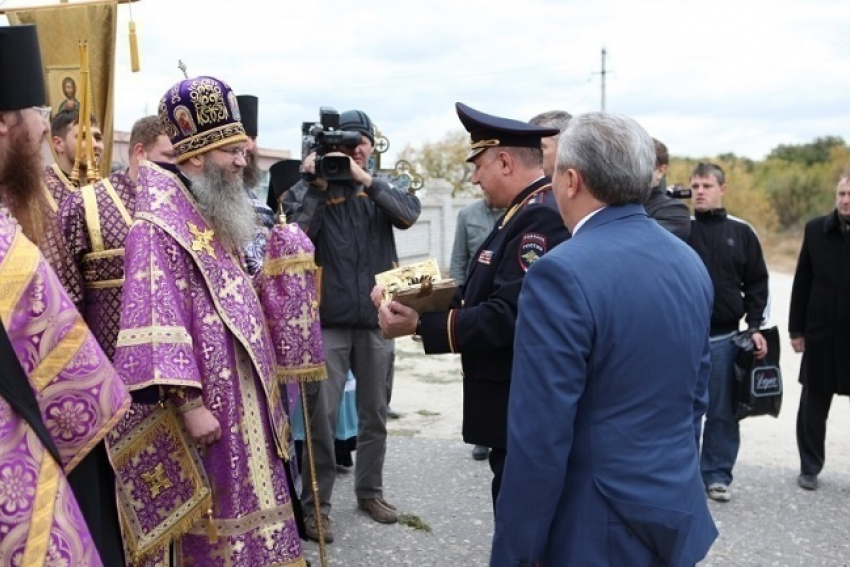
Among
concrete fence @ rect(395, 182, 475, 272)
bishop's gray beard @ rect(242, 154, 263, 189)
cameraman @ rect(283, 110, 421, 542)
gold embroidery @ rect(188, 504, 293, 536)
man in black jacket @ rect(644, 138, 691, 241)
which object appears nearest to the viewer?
gold embroidery @ rect(188, 504, 293, 536)

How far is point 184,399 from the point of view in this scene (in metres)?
3.26

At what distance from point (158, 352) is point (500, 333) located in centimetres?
121

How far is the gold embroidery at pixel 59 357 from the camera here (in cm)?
186

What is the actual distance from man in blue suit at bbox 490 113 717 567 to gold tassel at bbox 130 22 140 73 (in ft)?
11.3

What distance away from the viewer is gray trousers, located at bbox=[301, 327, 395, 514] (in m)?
5.01

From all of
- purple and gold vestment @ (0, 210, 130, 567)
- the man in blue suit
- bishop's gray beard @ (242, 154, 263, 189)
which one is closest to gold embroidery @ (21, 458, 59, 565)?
purple and gold vestment @ (0, 210, 130, 567)

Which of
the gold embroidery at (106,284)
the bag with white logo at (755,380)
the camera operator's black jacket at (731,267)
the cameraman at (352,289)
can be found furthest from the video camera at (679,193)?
the gold embroidery at (106,284)

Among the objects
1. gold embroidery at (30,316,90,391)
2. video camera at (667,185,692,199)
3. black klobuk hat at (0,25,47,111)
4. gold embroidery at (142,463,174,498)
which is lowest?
gold embroidery at (142,463,174,498)

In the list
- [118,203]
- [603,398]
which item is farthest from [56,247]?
[603,398]

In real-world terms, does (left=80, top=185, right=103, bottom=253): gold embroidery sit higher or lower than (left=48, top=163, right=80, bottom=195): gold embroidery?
lower

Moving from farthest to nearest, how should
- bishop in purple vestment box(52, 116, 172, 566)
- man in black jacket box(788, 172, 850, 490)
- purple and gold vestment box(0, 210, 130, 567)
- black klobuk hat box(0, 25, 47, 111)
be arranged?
1. man in black jacket box(788, 172, 850, 490)
2. bishop in purple vestment box(52, 116, 172, 566)
3. black klobuk hat box(0, 25, 47, 111)
4. purple and gold vestment box(0, 210, 130, 567)

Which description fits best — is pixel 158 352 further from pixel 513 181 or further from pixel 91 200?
pixel 513 181

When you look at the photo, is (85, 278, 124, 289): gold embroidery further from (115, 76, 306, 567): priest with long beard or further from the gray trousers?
the gray trousers

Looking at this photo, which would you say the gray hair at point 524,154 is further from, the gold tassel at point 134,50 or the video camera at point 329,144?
the gold tassel at point 134,50
